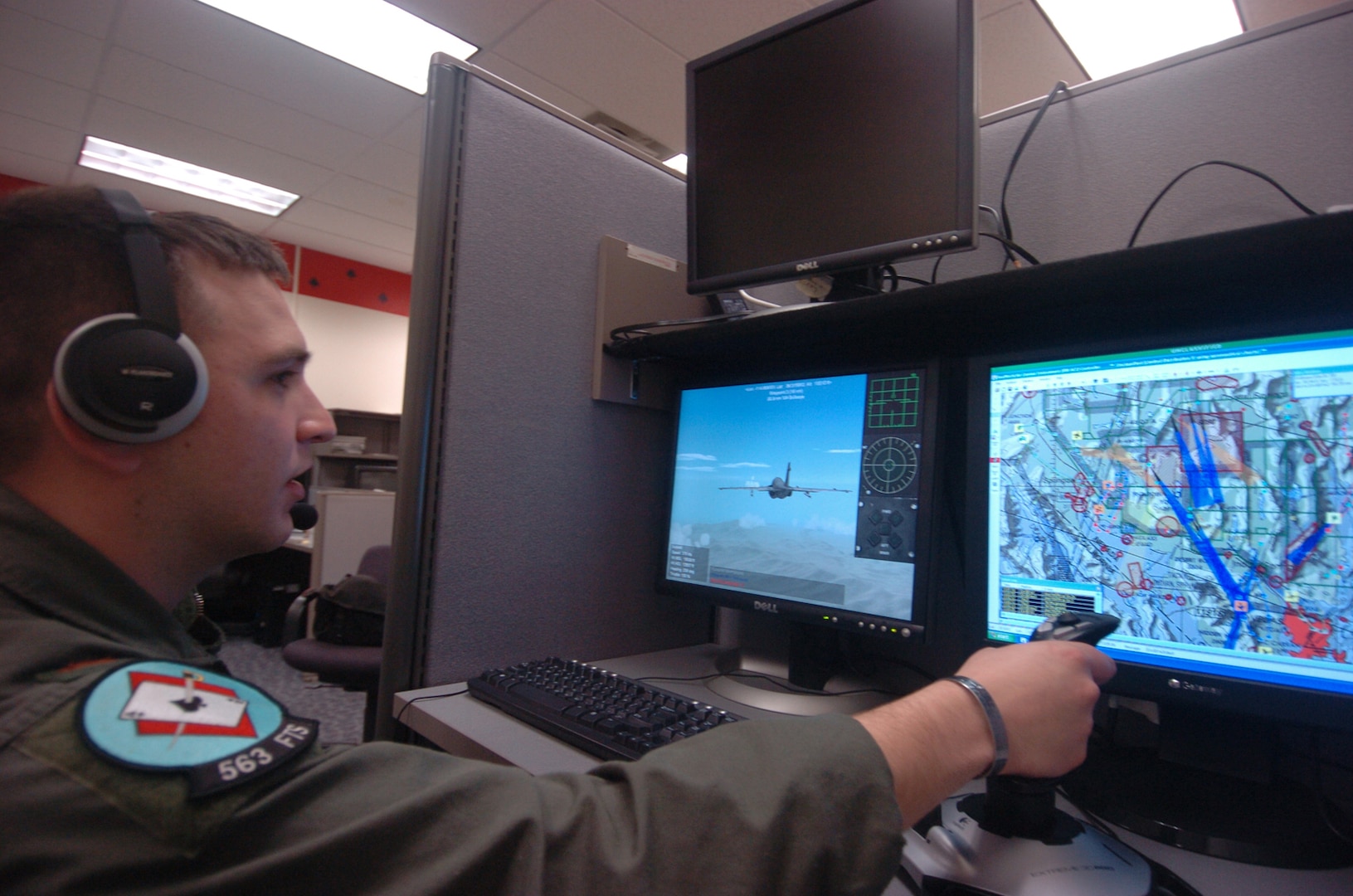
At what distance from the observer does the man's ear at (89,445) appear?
1.52 ft

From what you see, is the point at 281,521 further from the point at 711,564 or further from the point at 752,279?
the point at 752,279

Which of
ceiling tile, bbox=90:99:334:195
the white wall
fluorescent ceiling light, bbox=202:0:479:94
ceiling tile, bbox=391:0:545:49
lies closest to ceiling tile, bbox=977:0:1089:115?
ceiling tile, bbox=391:0:545:49

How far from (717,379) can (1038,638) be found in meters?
0.54

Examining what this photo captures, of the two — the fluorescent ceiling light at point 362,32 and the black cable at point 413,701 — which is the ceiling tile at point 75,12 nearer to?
the fluorescent ceiling light at point 362,32

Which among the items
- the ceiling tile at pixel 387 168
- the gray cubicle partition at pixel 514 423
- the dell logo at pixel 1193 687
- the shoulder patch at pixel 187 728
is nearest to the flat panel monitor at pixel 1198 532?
the dell logo at pixel 1193 687

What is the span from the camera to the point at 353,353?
5.51 m

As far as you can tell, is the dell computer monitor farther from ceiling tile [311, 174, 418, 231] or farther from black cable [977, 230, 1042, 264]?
ceiling tile [311, 174, 418, 231]

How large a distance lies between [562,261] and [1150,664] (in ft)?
2.65

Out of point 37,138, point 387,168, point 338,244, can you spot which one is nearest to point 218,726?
point 387,168

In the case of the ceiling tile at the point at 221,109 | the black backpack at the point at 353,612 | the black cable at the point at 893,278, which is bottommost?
the black backpack at the point at 353,612

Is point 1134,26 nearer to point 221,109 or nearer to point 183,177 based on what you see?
point 221,109

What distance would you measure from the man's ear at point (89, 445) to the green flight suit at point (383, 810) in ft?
0.18

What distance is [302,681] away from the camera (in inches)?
115

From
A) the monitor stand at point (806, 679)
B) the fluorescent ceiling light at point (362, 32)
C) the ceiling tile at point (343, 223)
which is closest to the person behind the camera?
the monitor stand at point (806, 679)
